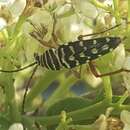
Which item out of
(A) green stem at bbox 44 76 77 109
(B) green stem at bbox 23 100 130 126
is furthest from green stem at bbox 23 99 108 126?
(A) green stem at bbox 44 76 77 109

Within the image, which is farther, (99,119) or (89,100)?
(89,100)

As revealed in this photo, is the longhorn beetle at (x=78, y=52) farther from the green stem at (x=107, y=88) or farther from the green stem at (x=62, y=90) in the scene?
the green stem at (x=62, y=90)

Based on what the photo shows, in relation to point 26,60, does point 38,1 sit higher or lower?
higher

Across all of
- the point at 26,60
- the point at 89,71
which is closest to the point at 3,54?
the point at 26,60

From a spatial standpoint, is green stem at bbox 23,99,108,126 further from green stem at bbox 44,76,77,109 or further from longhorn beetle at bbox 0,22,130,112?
green stem at bbox 44,76,77,109

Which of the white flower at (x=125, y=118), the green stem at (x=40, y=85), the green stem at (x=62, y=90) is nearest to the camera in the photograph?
the white flower at (x=125, y=118)

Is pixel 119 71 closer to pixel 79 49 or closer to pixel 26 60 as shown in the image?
pixel 79 49

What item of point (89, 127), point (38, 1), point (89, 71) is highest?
point (38, 1)

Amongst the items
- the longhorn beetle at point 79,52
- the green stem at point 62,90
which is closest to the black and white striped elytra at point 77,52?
the longhorn beetle at point 79,52

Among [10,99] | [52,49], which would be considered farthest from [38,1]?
[10,99]
